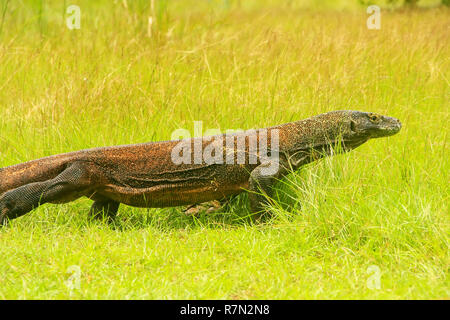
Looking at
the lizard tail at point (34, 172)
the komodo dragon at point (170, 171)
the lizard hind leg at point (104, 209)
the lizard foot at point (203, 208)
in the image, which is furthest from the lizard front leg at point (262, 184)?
the lizard tail at point (34, 172)

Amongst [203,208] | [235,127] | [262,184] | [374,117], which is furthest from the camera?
[235,127]

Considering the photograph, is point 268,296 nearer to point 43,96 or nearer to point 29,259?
point 29,259

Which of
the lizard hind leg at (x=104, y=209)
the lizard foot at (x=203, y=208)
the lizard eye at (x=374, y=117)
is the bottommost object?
the lizard foot at (x=203, y=208)

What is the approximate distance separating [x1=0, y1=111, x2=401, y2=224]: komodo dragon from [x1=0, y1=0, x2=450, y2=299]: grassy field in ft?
0.55

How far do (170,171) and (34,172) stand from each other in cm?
101

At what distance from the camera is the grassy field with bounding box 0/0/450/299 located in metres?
3.85

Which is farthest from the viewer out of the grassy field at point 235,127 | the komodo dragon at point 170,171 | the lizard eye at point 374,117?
the lizard eye at point 374,117

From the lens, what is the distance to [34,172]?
484cm

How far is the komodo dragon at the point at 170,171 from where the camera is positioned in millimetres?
4730

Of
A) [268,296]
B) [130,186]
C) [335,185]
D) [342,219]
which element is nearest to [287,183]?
[335,185]

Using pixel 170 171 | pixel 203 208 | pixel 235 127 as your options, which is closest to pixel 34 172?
pixel 170 171

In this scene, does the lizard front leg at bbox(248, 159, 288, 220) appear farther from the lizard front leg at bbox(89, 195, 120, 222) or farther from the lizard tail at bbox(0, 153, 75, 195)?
the lizard tail at bbox(0, 153, 75, 195)

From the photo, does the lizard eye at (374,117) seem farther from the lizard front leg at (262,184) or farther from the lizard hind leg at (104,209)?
the lizard hind leg at (104,209)

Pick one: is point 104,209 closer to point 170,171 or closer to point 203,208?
point 170,171
